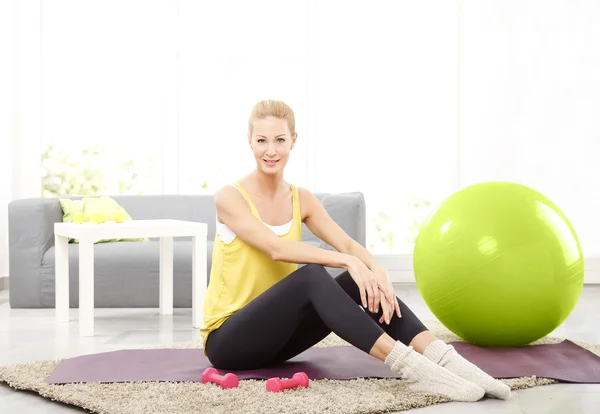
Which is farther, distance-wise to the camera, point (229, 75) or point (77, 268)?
point (229, 75)

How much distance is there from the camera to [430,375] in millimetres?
2236

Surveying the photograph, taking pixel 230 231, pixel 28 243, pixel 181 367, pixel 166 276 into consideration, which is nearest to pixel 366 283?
pixel 230 231

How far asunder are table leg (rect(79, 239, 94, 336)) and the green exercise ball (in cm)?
155

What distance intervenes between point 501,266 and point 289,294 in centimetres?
96

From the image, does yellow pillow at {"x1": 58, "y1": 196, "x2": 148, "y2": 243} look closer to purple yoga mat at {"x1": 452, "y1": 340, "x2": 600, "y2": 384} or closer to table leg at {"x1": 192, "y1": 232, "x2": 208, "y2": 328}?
table leg at {"x1": 192, "y1": 232, "x2": 208, "y2": 328}

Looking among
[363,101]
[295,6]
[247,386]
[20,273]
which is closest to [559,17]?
[363,101]

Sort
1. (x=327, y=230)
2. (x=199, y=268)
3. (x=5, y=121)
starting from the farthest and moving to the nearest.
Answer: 1. (x=5, y=121)
2. (x=199, y=268)
3. (x=327, y=230)

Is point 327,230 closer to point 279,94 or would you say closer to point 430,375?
point 430,375

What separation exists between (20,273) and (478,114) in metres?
3.48

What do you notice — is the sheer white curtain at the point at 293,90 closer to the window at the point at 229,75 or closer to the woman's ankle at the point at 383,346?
the window at the point at 229,75

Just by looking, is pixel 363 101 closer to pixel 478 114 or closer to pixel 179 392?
pixel 478 114

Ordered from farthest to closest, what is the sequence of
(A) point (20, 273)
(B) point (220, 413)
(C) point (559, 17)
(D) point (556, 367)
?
(C) point (559, 17), (A) point (20, 273), (D) point (556, 367), (B) point (220, 413)

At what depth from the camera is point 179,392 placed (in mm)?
2348

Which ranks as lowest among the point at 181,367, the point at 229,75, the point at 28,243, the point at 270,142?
the point at 181,367
